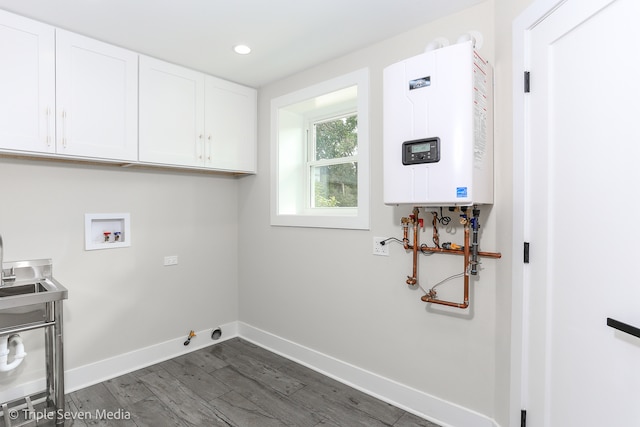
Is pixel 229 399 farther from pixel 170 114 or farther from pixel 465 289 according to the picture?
pixel 170 114

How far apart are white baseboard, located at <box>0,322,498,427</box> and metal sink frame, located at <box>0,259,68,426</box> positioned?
0.74 ft

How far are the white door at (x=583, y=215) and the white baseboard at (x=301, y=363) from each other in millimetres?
573

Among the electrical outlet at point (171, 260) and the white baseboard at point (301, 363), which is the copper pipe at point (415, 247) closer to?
the white baseboard at point (301, 363)

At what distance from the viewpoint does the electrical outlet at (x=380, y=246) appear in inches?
89.3

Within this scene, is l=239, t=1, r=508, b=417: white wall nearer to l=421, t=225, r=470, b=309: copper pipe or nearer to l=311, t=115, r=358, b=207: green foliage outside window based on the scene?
l=421, t=225, r=470, b=309: copper pipe

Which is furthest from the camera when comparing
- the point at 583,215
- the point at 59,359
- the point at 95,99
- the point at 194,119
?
the point at 194,119

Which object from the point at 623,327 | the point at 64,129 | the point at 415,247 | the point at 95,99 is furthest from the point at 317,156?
the point at 623,327

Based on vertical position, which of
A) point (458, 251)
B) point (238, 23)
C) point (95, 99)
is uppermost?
point (238, 23)

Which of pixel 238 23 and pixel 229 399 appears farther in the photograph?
pixel 229 399

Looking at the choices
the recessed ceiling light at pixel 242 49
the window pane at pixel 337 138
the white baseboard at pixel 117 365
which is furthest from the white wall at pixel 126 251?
the recessed ceiling light at pixel 242 49

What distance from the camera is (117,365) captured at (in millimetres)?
2588

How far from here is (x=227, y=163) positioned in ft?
9.70

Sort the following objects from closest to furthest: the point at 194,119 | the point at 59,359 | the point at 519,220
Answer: the point at 519,220, the point at 59,359, the point at 194,119

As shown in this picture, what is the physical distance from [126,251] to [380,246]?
6.66 feet
